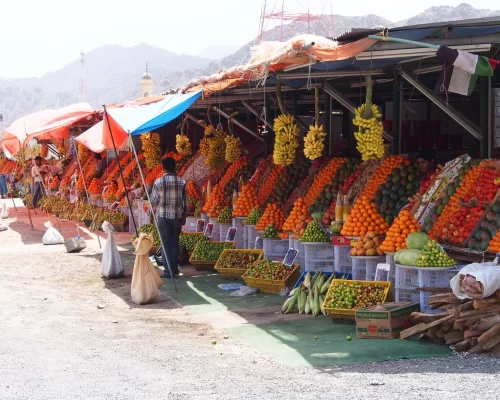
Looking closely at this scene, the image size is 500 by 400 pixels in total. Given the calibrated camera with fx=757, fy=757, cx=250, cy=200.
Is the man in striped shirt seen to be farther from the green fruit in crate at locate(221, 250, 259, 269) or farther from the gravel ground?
the gravel ground

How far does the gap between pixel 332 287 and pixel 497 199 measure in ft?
5.78

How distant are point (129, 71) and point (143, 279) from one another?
141 meters

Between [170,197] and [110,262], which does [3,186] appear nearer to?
[110,262]

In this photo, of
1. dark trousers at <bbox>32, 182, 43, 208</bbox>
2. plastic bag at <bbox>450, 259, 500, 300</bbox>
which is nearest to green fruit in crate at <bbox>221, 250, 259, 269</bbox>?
plastic bag at <bbox>450, 259, 500, 300</bbox>

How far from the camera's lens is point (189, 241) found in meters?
11.5

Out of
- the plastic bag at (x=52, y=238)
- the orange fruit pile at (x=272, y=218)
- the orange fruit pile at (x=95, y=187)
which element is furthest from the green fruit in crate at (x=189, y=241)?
the orange fruit pile at (x=95, y=187)

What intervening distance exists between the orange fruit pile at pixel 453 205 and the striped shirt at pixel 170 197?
3695 millimetres

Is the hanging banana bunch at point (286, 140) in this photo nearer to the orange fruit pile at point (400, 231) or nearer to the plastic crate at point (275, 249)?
the plastic crate at point (275, 249)

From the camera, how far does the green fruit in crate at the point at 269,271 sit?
8.77 m

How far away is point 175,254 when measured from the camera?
10.2 m

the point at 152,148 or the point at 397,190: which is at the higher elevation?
the point at 152,148

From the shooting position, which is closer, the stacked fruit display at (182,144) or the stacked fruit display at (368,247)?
the stacked fruit display at (368,247)

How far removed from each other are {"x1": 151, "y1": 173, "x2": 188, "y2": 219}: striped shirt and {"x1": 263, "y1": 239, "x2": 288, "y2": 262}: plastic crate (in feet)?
4.15

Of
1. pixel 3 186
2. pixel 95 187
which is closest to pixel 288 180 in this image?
pixel 95 187
